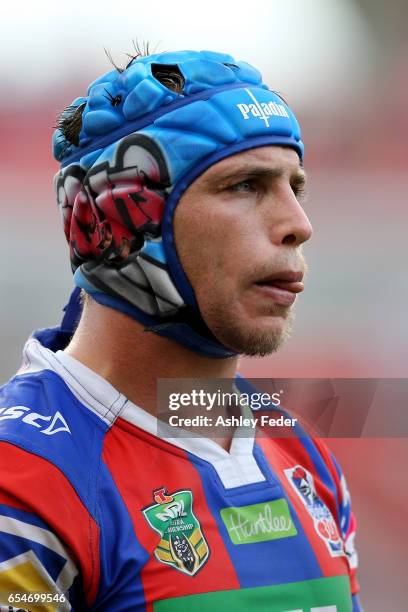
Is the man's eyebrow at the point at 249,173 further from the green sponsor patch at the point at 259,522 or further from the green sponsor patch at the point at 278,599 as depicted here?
the green sponsor patch at the point at 278,599

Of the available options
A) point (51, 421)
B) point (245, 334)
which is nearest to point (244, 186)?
point (245, 334)

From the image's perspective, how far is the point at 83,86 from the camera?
20.7 ft

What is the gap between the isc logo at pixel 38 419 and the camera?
1.99 metres

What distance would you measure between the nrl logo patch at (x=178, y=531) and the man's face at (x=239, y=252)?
0.41 m

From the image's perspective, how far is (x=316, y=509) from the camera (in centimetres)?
236

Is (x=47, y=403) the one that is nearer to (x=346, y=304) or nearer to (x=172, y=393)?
(x=172, y=393)

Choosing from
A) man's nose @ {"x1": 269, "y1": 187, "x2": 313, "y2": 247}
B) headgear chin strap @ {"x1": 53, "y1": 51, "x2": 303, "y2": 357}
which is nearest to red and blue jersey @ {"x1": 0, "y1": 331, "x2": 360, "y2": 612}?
headgear chin strap @ {"x1": 53, "y1": 51, "x2": 303, "y2": 357}

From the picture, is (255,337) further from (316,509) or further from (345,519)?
(345,519)

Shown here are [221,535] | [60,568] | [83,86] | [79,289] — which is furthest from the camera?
[83,86]

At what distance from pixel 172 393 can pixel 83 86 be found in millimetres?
4565

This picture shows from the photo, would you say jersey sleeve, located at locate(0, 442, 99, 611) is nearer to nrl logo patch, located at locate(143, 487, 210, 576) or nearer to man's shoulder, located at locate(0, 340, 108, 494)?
man's shoulder, located at locate(0, 340, 108, 494)

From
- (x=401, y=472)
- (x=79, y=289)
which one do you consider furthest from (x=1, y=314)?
(x=79, y=289)

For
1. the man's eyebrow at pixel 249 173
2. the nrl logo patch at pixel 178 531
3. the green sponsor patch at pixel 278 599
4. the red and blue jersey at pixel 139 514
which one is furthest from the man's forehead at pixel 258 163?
the green sponsor patch at pixel 278 599

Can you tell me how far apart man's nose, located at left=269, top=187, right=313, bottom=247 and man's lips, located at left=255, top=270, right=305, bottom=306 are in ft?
0.26
